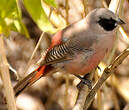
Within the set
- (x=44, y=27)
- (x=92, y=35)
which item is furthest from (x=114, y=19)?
(x=44, y=27)

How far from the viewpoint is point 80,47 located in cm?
217

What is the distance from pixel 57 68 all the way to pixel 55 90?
5.07ft

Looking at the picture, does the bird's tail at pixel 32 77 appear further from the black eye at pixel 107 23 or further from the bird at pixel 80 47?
the black eye at pixel 107 23

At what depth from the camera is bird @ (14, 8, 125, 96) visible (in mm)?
2111

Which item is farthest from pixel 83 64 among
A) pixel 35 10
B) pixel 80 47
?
pixel 35 10

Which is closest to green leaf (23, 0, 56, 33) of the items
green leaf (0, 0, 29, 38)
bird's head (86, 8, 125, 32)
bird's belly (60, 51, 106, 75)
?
green leaf (0, 0, 29, 38)

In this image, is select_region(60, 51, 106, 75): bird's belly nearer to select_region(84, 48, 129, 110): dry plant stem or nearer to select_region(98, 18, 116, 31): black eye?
select_region(98, 18, 116, 31): black eye

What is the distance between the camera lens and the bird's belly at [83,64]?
84.0 inches

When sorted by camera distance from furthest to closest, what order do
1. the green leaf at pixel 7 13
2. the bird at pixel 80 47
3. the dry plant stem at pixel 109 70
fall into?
1. the bird at pixel 80 47
2. the dry plant stem at pixel 109 70
3. the green leaf at pixel 7 13

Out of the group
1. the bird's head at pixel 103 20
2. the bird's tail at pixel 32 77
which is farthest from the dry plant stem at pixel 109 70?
the bird's tail at pixel 32 77

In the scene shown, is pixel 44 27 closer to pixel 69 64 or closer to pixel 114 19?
pixel 114 19

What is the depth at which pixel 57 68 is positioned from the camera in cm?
229

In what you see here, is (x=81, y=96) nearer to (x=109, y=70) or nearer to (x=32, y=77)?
(x=109, y=70)

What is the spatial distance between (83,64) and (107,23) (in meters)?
0.32
